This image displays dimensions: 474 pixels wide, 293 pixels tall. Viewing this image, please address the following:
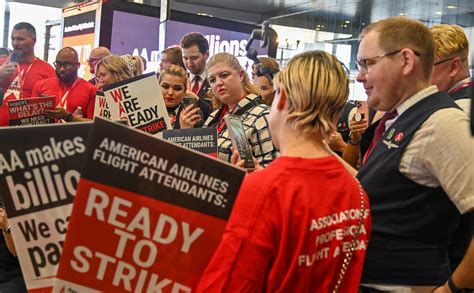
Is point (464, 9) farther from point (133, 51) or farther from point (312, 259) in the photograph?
point (312, 259)

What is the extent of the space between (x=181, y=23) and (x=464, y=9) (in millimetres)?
5604

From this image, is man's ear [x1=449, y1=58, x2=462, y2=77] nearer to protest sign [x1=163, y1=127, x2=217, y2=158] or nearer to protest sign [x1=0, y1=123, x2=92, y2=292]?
protest sign [x1=163, y1=127, x2=217, y2=158]

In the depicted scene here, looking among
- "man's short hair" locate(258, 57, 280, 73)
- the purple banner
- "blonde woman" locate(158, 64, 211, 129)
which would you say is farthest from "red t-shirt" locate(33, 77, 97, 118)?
the purple banner

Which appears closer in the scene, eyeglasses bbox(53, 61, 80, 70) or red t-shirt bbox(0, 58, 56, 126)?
eyeglasses bbox(53, 61, 80, 70)

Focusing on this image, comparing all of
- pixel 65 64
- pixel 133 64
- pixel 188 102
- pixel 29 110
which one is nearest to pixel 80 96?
pixel 65 64

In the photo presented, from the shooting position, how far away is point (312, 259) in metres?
1.45

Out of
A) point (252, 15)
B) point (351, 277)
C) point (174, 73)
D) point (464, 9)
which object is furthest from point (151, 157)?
point (252, 15)

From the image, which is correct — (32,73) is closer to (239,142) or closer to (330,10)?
(239,142)

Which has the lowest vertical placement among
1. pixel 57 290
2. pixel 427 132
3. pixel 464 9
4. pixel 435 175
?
pixel 57 290

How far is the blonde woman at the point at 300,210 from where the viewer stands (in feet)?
4.51

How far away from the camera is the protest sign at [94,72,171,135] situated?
135 inches

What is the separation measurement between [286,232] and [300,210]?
2.3 inches

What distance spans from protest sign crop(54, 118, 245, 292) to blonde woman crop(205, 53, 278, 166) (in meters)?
1.72

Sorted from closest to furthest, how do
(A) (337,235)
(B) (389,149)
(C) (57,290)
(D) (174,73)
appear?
(C) (57,290) → (A) (337,235) → (B) (389,149) → (D) (174,73)
